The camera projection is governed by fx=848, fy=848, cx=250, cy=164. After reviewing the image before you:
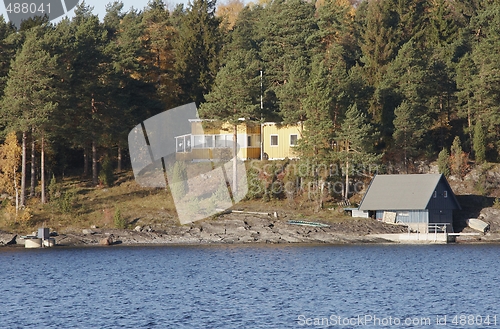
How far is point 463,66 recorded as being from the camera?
6888cm

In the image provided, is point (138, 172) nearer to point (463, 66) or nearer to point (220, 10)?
point (463, 66)

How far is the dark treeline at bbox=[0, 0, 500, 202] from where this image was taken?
61.3m

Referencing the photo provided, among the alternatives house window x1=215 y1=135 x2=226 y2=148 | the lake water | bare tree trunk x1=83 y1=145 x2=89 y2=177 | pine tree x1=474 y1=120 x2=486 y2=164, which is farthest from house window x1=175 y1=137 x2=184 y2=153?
pine tree x1=474 y1=120 x2=486 y2=164

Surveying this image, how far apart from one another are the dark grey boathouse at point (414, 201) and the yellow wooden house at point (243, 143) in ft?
37.7

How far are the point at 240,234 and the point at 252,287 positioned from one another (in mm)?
20991

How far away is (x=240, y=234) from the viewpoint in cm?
5803

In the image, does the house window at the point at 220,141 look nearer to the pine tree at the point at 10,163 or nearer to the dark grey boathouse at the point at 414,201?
the dark grey boathouse at the point at 414,201

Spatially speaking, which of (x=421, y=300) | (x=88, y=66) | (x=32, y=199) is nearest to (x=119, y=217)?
(x=32, y=199)

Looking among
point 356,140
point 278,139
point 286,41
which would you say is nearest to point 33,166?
point 278,139

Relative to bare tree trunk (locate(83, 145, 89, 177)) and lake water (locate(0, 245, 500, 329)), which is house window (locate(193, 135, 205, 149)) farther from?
lake water (locate(0, 245, 500, 329))

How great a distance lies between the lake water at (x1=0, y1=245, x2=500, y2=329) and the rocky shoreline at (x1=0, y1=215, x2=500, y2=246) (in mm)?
1795

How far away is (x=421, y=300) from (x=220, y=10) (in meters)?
97.4

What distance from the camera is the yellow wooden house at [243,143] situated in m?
69.4

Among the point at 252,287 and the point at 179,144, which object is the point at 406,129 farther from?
the point at 252,287
